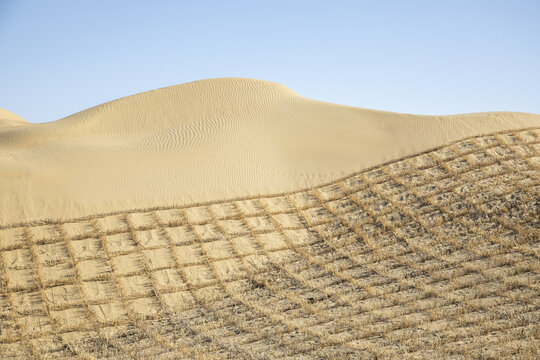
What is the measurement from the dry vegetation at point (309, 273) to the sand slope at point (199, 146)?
67 cm

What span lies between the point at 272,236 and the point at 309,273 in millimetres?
1365

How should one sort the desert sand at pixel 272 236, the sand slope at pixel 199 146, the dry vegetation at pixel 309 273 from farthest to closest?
the sand slope at pixel 199 146, the desert sand at pixel 272 236, the dry vegetation at pixel 309 273

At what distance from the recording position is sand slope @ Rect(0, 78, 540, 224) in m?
11.1

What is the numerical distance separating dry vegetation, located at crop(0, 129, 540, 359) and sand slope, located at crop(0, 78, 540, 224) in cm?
67

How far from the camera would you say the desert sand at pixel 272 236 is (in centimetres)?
748

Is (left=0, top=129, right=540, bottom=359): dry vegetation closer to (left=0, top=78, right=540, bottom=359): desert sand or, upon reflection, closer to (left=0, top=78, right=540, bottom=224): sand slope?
(left=0, top=78, right=540, bottom=359): desert sand

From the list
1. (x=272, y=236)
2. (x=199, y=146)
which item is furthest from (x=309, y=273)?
(x=199, y=146)

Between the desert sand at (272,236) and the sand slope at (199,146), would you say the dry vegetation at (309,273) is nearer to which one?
the desert sand at (272,236)

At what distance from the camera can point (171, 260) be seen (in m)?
9.64

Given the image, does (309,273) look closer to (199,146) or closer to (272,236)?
(272,236)

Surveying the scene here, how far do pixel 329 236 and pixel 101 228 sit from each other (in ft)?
14.0

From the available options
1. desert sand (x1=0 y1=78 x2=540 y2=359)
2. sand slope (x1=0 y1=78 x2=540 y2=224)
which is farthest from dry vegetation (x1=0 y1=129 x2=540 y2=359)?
sand slope (x1=0 y1=78 x2=540 y2=224)

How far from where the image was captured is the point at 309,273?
946 cm

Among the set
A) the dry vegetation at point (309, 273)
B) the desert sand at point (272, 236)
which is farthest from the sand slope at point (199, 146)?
the dry vegetation at point (309, 273)
